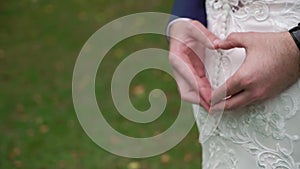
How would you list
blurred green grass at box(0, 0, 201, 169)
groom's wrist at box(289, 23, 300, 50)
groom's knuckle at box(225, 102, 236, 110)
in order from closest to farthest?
1. groom's wrist at box(289, 23, 300, 50)
2. groom's knuckle at box(225, 102, 236, 110)
3. blurred green grass at box(0, 0, 201, 169)

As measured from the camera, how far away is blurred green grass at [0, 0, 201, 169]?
4254 mm

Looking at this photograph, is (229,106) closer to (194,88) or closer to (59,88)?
(194,88)

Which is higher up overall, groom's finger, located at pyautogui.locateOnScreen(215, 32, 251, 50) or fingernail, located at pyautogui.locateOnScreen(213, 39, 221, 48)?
fingernail, located at pyautogui.locateOnScreen(213, 39, 221, 48)

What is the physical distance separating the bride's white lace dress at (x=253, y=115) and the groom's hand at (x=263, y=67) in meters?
0.05

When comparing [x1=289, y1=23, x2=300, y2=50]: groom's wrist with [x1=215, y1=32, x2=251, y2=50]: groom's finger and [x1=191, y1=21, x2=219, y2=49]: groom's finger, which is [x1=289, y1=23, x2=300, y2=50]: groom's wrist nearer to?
[x1=215, y1=32, x2=251, y2=50]: groom's finger

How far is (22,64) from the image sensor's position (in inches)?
232

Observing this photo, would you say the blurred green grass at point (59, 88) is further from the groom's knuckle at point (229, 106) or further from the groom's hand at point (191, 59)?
the groom's knuckle at point (229, 106)

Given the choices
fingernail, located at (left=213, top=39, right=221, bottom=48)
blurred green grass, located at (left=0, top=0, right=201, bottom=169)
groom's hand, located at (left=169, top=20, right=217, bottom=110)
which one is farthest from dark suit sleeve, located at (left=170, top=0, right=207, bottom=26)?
blurred green grass, located at (left=0, top=0, right=201, bottom=169)

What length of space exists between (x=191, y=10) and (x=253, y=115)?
0.39 m

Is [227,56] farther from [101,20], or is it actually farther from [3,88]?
[101,20]

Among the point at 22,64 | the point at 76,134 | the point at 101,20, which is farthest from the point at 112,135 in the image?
the point at 101,20

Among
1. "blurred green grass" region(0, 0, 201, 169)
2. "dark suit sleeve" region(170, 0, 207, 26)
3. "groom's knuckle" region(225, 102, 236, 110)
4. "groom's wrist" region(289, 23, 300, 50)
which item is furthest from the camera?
Result: "blurred green grass" region(0, 0, 201, 169)

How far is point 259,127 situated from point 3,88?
13.3 feet

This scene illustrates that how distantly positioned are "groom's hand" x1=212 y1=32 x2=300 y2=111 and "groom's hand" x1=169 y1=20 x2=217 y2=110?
0.12 meters
